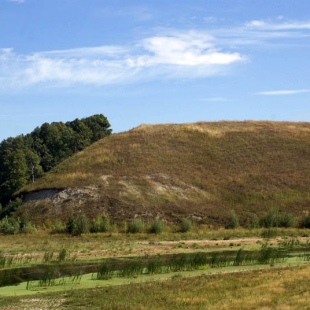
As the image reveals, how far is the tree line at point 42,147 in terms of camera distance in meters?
119

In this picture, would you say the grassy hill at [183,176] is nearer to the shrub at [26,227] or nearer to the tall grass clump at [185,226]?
the shrub at [26,227]

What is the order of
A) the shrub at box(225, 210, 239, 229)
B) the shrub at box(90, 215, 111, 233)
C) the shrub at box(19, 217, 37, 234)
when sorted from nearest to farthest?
1. the shrub at box(90, 215, 111, 233)
2. the shrub at box(19, 217, 37, 234)
3. the shrub at box(225, 210, 239, 229)

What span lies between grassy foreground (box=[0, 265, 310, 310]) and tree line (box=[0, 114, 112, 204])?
319ft

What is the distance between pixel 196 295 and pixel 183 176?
57.5m

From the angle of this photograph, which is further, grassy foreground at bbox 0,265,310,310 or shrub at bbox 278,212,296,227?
shrub at bbox 278,212,296,227

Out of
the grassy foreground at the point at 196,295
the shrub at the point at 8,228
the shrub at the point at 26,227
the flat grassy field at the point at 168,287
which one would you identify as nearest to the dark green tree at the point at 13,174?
the shrub at the point at 26,227

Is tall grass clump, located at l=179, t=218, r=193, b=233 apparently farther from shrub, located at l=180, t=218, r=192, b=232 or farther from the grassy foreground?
the grassy foreground

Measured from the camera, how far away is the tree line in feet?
391

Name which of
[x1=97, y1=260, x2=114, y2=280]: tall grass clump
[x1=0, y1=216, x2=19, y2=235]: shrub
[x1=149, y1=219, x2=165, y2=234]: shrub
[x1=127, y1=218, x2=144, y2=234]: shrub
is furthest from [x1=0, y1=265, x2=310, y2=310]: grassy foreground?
[x1=0, y1=216, x2=19, y2=235]: shrub

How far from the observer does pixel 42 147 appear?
143 m

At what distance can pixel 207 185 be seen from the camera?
77875 millimetres

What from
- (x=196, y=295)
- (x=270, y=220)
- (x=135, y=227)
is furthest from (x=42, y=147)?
(x=196, y=295)

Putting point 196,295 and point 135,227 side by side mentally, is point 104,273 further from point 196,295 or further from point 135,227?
point 135,227

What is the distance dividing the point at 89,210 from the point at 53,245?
1920 centimetres
